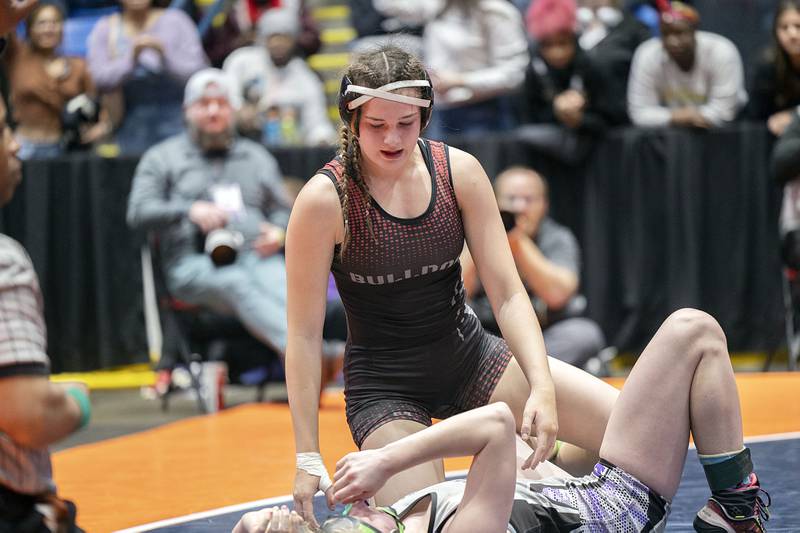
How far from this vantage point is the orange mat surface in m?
4.34

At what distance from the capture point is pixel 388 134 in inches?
126

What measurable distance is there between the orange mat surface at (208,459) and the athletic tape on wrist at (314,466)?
3.68 ft

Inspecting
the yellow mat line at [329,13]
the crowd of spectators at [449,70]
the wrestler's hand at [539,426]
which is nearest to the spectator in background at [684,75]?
the crowd of spectators at [449,70]

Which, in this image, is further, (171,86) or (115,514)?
(171,86)

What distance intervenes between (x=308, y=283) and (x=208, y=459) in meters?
2.06

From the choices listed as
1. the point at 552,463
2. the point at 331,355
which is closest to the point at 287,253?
the point at 552,463

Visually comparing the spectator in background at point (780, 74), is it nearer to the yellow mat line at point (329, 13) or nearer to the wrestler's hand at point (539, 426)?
the yellow mat line at point (329, 13)

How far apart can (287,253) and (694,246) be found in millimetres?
4083

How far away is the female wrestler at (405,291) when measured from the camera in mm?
3209

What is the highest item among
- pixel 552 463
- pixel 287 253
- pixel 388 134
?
pixel 388 134

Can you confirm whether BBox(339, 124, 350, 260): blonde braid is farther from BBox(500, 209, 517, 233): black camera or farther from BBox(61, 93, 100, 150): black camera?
BBox(61, 93, 100, 150): black camera

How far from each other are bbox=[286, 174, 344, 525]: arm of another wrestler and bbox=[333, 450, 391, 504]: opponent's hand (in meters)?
0.48

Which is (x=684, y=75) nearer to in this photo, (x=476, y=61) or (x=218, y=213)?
(x=476, y=61)

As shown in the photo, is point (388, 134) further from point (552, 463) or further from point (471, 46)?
point (471, 46)
